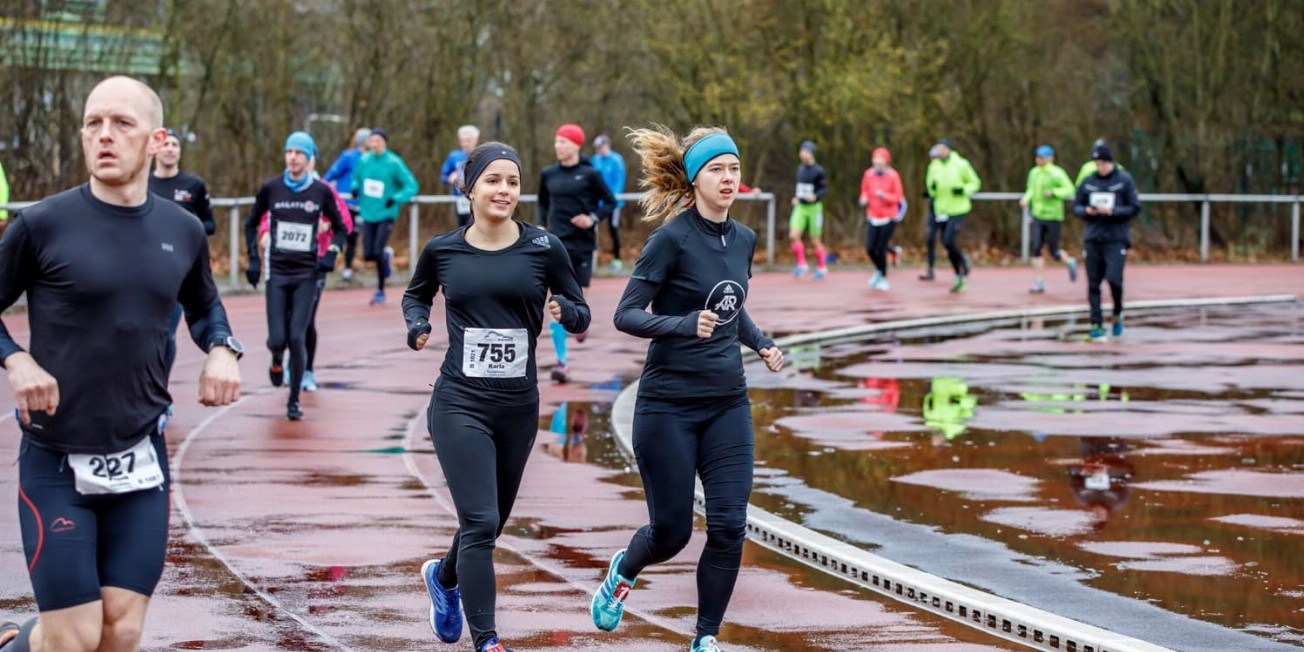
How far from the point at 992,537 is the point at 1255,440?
13.3 ft

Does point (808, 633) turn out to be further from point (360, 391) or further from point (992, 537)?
point (360, 391)

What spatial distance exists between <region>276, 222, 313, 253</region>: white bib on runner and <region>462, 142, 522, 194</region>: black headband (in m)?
6.90

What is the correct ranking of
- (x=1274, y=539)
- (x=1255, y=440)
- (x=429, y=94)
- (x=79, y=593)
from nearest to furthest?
(x=79, y=593), (x=1274, y=539), (x=1255, y=440), (x=429, y=94)

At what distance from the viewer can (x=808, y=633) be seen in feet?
23.9

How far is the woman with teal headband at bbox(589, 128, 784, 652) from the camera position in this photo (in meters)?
6.89

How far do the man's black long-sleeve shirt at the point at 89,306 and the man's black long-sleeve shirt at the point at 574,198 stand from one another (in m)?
10.8

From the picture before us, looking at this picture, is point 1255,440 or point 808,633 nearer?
point 808,633

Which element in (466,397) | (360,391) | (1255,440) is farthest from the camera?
(360,391)

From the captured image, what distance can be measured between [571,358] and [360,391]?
9.60 feet

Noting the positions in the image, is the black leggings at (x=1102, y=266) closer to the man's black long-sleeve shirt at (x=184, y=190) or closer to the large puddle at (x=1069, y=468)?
the large puddle at (x=1069, y=468)

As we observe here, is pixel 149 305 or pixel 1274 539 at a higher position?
pixel 149 305

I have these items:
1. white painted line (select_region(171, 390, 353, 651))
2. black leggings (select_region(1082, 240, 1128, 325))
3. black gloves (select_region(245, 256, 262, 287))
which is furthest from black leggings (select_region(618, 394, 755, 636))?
black leggings (select_region(1082, 240, 1128, 325))

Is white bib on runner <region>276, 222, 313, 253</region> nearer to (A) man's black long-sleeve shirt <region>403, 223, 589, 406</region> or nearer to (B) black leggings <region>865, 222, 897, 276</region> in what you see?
(A) man's black long-sleeve shirt <region>403, 223, 589, 406</region>

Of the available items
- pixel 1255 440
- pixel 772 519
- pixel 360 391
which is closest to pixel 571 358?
pixel 360 391
